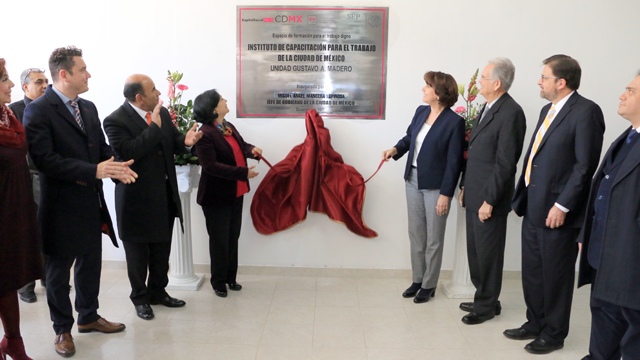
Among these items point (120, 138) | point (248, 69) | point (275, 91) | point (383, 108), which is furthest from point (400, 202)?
point (120, 138)

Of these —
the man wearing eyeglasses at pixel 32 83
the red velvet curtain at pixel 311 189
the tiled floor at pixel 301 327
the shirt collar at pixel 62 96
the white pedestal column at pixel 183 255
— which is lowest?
the tiled floor at pixel 301 327

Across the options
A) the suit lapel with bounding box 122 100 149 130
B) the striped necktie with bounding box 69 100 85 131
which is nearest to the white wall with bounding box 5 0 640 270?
the suit lapel with bounding box 122 100 149 130

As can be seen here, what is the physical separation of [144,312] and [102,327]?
0.94ft

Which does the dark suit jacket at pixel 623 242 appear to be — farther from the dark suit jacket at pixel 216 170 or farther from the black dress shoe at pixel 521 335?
the dark suit jacket at pixel 216 170

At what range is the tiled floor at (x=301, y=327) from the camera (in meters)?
2.71

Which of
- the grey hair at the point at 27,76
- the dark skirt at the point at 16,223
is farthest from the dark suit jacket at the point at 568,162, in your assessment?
the grey hair at the point at 27,76

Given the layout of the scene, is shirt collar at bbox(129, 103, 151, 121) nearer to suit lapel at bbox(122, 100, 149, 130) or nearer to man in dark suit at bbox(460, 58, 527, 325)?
suit lapel at bbox(122, 100, 149, 130)

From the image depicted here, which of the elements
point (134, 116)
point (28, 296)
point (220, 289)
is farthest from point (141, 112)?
point (28, 296)

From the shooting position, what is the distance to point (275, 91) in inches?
151

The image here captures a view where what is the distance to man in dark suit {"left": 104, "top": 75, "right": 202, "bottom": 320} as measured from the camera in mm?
2844

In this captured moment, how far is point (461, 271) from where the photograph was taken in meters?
3.60

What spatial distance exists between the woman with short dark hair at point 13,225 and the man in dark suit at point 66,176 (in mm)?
125

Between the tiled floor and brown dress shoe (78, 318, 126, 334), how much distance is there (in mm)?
32

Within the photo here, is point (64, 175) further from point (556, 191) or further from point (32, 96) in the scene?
point (556, 191)
